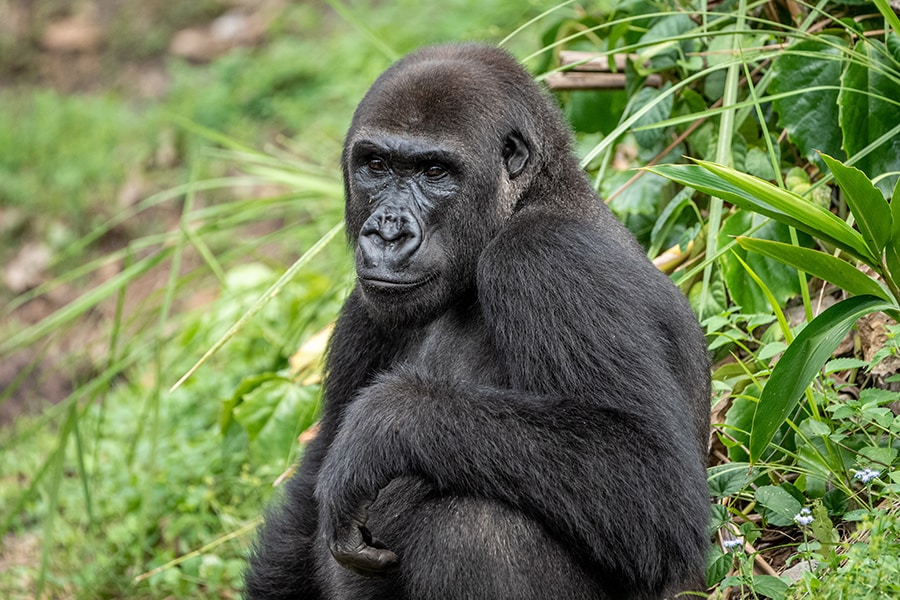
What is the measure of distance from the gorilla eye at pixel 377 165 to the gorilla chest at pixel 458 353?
1.55 ft

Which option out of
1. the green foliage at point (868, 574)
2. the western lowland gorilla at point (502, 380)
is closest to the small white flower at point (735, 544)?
the western lowland gorilla at point (502, 380)

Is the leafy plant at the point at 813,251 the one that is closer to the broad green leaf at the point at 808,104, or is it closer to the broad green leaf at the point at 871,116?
the broad green leaf at the point at 871,116

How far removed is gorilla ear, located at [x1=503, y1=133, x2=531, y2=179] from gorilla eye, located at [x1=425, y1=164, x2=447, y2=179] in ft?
0.69

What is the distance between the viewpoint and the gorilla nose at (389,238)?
2994 mm

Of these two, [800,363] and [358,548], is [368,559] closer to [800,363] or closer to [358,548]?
[358,548]

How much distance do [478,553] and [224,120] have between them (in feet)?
23.1

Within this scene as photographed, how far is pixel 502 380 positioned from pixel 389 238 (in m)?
0.50

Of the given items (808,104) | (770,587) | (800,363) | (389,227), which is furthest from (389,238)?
(808,104)

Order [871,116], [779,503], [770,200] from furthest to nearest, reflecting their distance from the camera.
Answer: [871,116] < [779,503] < [770,200]

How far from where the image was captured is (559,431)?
2719 millimetres

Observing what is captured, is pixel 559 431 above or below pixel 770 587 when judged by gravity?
above

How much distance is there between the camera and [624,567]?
8.95 ft

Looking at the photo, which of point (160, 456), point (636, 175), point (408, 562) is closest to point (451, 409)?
point (408, 562)

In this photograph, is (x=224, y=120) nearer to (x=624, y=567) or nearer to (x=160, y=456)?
(x=160, y=456)
